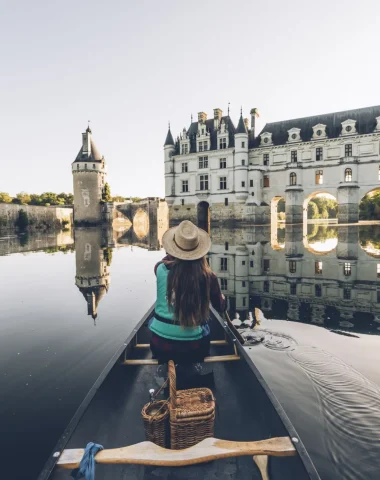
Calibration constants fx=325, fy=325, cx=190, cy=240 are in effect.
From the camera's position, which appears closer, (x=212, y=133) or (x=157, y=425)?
(x=157, y=425)

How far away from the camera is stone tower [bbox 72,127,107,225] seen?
50.2 m

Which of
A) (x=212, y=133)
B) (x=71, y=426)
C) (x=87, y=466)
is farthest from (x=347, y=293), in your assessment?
(x=212, y=133)

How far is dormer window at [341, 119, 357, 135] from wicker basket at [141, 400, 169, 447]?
39.0 meters

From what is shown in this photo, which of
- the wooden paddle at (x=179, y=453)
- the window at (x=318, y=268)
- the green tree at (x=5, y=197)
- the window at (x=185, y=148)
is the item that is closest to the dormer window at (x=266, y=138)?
the window at (x=185, y=148)

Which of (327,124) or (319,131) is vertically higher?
(327,124)

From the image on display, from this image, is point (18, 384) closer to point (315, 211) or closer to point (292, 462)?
point (292, 462)

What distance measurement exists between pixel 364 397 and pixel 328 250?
46.5 ft

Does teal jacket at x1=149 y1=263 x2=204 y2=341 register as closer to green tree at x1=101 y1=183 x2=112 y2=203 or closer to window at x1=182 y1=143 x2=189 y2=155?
window at x1=182 y1=143 x2=189 y2=155

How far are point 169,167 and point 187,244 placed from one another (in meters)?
41.6

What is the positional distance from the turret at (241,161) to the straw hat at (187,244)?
36.6 meters

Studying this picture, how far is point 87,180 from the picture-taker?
50344mm

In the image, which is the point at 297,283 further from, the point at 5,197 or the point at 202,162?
the point at 5,197

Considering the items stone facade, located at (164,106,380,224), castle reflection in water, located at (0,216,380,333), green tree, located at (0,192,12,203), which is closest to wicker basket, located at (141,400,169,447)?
castle reflection in water, located at (0,216,380,333)

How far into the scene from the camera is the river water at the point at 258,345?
10.7ft
